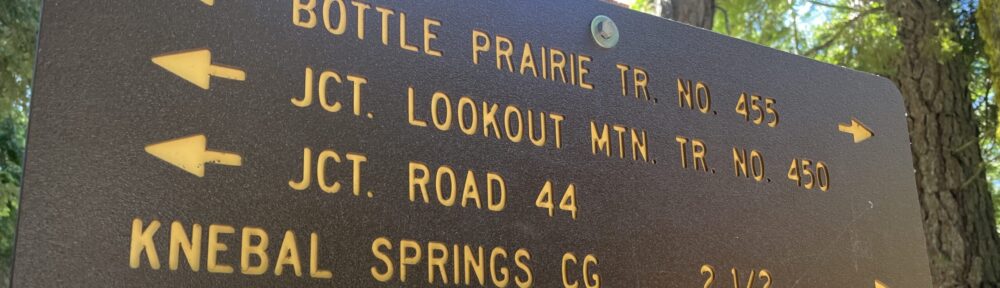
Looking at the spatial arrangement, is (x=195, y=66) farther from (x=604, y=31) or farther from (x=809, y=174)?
(x=809, y=174)

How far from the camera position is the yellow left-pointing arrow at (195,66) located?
1.55 metres

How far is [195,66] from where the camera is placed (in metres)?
1.57

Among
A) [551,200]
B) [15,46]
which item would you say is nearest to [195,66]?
[551,200]

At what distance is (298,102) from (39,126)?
42 cm

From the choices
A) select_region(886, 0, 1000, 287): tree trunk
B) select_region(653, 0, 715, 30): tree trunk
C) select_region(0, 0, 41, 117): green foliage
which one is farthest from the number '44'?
select_region(0, 0, 41, 117): green foliage

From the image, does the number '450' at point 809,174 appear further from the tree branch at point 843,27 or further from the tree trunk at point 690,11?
the tree branch at point 843,27

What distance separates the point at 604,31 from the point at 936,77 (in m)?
3.69

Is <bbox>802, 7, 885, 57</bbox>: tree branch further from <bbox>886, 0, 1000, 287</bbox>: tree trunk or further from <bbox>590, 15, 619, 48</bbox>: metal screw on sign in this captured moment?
<bbox>590, 15, 619, 48</bbox>: metal screw on sign

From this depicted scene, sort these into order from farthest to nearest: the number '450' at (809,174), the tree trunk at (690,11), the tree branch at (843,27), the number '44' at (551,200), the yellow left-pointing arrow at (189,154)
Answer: the tree branch at (843,27)
the tree trunk at (690,11)
the number '450' at (809,174)
the number '44' at (551,200)
the yellow left-pointing arrow at (189,154)

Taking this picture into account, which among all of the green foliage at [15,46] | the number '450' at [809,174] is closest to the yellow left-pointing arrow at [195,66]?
the number '450' at [809,174]

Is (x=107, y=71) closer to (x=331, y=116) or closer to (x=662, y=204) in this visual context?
(x=331, y=116)

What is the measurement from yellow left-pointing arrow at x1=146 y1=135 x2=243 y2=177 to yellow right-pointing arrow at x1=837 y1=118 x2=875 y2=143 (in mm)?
1666

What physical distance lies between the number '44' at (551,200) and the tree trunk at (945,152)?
11.6 feet

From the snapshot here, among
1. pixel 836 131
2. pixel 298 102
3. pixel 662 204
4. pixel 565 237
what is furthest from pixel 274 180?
pixel 836 131
